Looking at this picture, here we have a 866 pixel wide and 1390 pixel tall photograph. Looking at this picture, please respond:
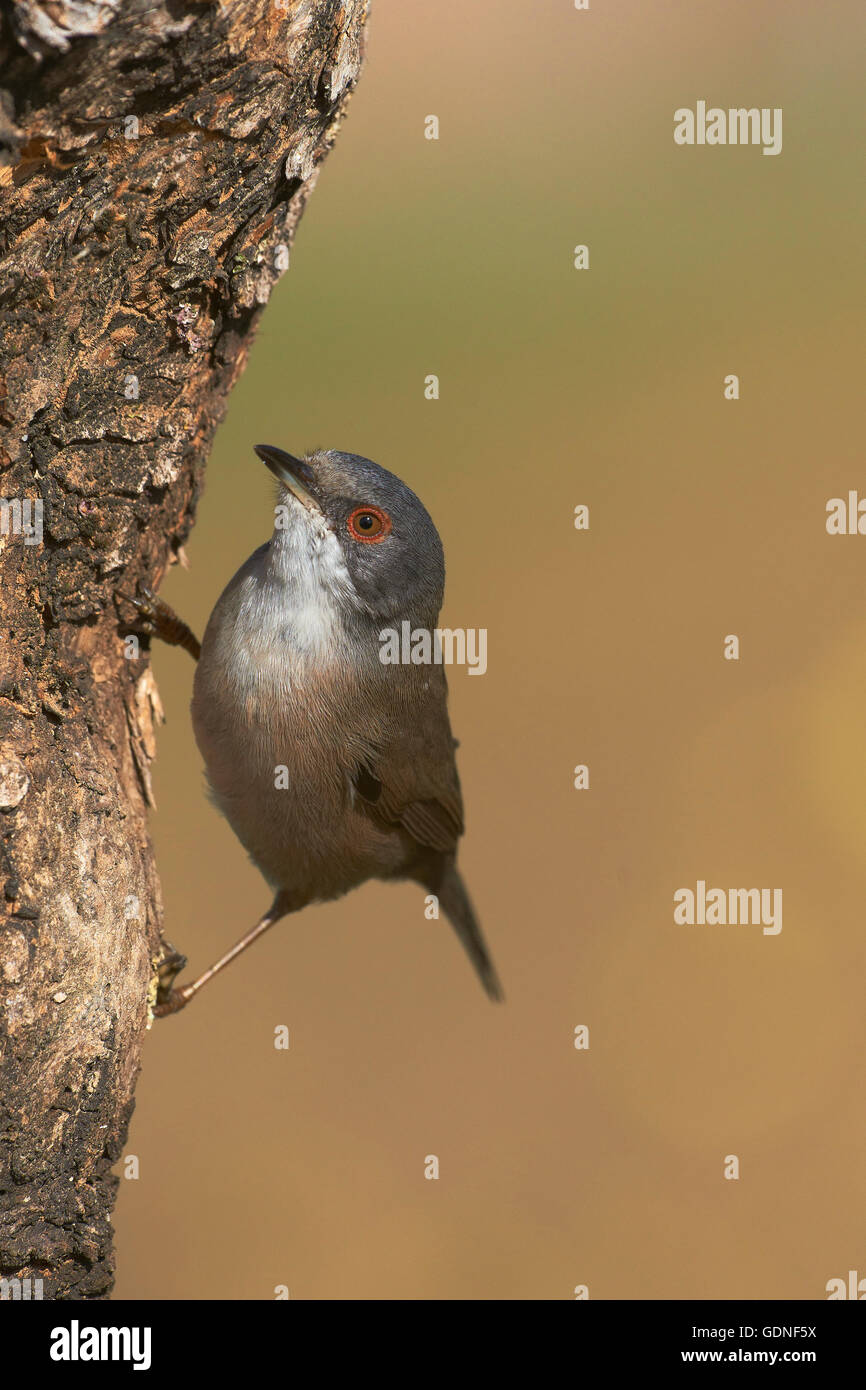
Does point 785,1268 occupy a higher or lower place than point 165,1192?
lower

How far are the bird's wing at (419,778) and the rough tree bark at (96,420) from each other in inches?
43.9

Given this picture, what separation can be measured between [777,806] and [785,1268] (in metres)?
3.13

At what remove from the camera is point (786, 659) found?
898 centimetres

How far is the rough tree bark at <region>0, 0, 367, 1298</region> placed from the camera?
3023 mm

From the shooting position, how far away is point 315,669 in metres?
4.43

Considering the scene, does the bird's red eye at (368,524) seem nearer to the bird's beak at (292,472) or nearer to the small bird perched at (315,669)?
the small bird perched at (315,669)

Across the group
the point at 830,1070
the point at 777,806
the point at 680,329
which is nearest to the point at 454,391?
the point at 680,329

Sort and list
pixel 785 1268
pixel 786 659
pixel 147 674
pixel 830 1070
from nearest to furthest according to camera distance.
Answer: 1. pixel 147 674
2. pixel 785 1268
3. pixel 830 1070
4. pixel 786 659

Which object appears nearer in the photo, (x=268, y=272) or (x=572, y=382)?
(x=268, y=272)

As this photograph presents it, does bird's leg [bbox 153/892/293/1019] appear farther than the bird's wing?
No

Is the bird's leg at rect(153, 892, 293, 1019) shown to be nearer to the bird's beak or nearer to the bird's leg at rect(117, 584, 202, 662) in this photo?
the bird's leg at rect(117, 584, 202, 662)

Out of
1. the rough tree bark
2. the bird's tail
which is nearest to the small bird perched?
the rough tree bark

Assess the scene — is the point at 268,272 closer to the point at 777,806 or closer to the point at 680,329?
the point at 777,806

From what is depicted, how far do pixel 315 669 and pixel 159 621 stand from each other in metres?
0.64
